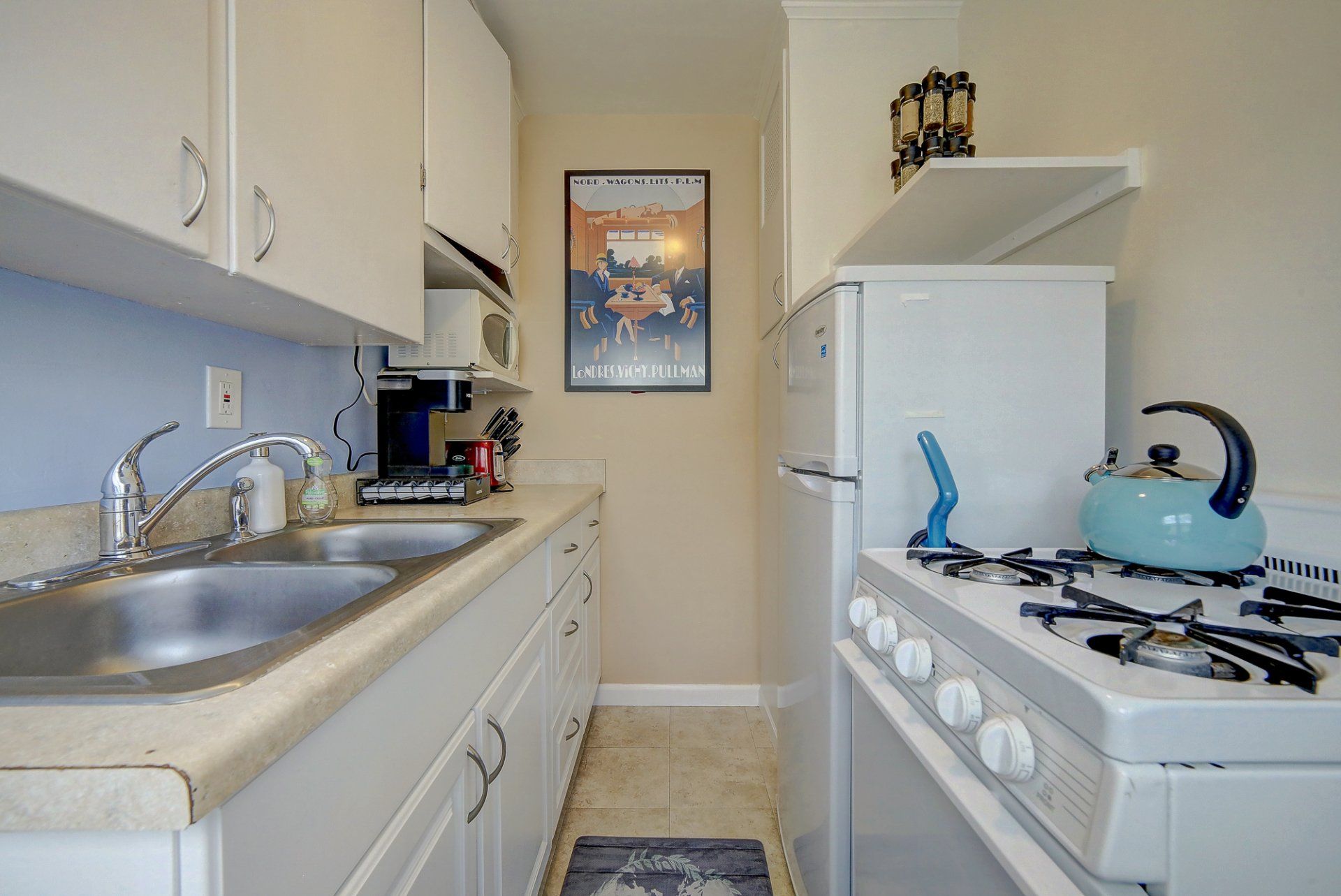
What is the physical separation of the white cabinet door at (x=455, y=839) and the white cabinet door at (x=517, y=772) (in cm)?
3

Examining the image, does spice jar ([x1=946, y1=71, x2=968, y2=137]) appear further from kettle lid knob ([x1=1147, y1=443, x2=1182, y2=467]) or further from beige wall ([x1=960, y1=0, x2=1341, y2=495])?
kettle lid knob ([x1=1147, y1=443, x2=1182, y2=467])

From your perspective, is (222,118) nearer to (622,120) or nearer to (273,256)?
(273,256)

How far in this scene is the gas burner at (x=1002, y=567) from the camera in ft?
2.27

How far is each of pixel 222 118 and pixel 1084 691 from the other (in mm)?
1166

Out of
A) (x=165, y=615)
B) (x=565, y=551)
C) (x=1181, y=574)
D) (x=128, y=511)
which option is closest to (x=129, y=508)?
(x=128, y=511)

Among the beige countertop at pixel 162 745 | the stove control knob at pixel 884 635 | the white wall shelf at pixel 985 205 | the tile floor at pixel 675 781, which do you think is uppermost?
the white wall shelf at pixel 985 205

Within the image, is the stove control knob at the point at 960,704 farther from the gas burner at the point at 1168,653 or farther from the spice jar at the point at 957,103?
the spice jar at the point at 957,103

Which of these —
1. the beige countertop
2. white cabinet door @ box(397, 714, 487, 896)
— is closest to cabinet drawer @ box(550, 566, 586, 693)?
white cabinet door @ box(397, 714, 487, 896)

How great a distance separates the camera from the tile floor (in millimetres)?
1534

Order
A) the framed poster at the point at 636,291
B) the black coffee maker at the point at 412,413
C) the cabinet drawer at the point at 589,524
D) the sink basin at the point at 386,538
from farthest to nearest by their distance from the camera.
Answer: the framed poster at the point at 636,291 < the cabinet drawer at the point at 589,524 < the black coffee maker at the point at 412,413 < the sink basin at the point at 386,538

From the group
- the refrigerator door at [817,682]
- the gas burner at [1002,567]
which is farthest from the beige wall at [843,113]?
the gas burner at [1002,567]

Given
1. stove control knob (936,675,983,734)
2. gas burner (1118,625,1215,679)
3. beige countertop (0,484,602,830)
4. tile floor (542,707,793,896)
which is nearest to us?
beige countertop (0,484,602,830)

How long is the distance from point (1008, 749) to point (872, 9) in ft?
6.60

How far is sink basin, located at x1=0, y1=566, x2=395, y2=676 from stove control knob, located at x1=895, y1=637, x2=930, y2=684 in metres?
0.70
